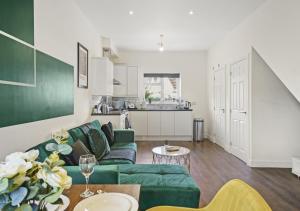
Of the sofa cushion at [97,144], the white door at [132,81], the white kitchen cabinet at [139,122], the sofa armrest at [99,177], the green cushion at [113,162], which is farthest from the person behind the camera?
the white door at [132,81]

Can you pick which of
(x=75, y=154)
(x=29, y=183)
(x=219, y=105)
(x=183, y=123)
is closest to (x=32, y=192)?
(x=29, y=183)

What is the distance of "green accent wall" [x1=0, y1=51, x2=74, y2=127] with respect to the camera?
74.9 inches

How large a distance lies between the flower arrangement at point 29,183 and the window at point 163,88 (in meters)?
6.85

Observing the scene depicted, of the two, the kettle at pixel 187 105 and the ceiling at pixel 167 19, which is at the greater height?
the ceiling at pixel 167 19

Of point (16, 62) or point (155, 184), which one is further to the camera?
point (155, 184)

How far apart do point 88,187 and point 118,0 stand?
309 cm

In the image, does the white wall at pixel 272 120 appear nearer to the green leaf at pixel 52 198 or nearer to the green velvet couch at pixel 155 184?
the green velvet couch at pixel 155 184

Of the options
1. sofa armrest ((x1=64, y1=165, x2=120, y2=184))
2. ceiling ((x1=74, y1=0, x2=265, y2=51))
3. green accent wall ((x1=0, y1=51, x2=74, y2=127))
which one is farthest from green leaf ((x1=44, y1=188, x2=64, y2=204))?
ceiling ((x1=74, y1=0, x2=265, y2=51))

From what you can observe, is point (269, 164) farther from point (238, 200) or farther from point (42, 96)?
point (42, 96)

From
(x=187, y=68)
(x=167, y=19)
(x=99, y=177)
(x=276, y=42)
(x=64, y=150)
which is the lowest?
(x=99, y=177)

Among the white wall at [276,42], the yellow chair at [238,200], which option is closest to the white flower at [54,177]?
the yellow chair at [238,200]

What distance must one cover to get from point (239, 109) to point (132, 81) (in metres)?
3.39

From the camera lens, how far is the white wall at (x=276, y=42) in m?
3.18

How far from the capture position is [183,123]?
6.88m
